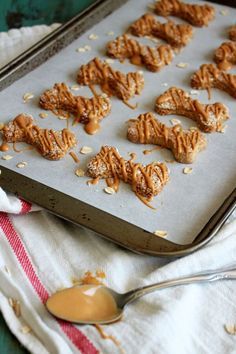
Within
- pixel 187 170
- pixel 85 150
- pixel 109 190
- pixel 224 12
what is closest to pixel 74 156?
pixel 85 150

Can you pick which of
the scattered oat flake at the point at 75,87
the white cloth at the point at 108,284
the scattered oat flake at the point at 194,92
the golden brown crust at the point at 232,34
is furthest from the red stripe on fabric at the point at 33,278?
the golden brown crust at the point at 232,34

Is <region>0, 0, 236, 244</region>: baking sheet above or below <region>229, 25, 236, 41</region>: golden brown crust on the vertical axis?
Answer: below

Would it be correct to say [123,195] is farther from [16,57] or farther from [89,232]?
[16,57]

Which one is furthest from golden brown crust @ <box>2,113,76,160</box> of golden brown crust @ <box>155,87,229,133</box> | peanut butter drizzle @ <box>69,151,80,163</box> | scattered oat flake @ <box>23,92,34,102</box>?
golden brown crust @ <box>155,87,229,133</box>

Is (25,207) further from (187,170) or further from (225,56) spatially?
(225,56)

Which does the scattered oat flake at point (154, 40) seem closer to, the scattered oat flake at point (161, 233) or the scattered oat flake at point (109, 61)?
the scattered oat flake at point (109, 61)

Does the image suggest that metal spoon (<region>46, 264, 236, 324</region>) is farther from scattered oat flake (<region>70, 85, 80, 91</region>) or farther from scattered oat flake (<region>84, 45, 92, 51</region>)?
scattered oat flake (<region>84, 45, 92, 51</region>)
